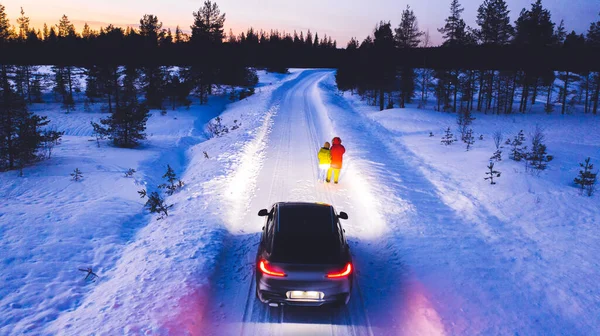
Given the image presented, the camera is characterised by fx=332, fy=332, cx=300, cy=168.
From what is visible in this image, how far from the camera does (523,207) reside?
979cm

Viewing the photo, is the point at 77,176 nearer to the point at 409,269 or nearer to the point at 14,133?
the point at 14,133

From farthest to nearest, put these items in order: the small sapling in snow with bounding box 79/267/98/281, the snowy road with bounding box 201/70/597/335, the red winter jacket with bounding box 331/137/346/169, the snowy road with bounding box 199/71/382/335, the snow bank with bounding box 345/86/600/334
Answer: the red winter jacket with bounding box 331/137/346/169 → the small sapling in snow with bounding box 79/267/98/281 → the snow bank with bounding box 345/86/600/334 → the snowy road with bounding box 201/70/597/335 → the snowy road with bounding box 199/71/382/335

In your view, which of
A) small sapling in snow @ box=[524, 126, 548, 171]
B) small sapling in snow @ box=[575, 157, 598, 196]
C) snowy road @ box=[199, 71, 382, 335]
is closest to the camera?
snowy road @ box=[199, 71, 382, 335]

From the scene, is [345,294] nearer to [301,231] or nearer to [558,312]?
[301,231]

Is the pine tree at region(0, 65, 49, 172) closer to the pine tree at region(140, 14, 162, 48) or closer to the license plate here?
the license plate

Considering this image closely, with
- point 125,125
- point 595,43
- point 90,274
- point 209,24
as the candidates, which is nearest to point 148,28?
point 209,24

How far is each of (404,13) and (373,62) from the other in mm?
7254

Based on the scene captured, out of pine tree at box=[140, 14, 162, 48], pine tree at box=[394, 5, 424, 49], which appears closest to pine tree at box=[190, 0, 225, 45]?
pine tree at box=[140, 14, 162, 48]

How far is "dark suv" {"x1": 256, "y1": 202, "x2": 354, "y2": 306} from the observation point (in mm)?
5191

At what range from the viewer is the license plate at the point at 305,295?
17.2 feet

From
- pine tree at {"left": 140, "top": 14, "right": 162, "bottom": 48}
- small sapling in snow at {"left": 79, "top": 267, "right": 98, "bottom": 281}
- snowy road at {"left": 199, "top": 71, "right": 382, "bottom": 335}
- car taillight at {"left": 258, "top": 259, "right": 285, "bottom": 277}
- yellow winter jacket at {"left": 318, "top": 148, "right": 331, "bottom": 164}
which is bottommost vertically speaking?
small sapling in snow at {"left": 79, "top": 267, "right": 98, "bottom": 281}

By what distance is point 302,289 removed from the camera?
5.19m

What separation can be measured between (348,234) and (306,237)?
10.1 feet

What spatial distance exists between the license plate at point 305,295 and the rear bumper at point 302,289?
5 centimetres
